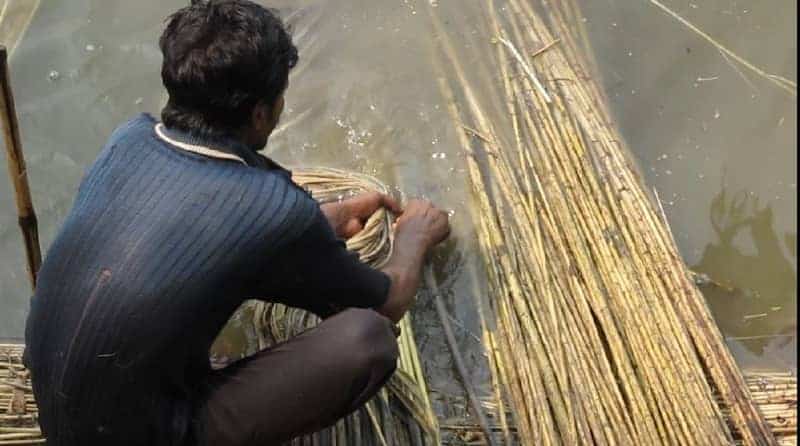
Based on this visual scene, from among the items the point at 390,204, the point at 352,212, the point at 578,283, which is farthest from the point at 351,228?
the point at 578,283

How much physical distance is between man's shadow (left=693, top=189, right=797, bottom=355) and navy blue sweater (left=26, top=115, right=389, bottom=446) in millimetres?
1576

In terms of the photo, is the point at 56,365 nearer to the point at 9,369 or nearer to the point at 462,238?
the point at 9,369

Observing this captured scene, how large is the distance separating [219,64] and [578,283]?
1.31 meters

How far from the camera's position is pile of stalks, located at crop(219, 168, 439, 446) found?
2301 mm

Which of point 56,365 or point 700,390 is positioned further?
point 700,390

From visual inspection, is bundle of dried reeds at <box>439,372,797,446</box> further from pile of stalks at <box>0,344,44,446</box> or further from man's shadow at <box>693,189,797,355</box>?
pile of stalks at <box>0,344,44,446</box>

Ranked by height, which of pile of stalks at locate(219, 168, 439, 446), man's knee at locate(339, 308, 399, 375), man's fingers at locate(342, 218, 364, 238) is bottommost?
pile of stalks at locate(219, 168, 439, 446)

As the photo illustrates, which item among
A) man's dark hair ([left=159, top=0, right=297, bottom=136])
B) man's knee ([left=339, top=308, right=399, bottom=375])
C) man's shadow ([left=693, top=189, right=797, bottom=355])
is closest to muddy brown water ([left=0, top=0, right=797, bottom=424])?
man's shadow ([left=693, top=189, right=797, bottom=355])

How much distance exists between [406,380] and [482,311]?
1.28 feet

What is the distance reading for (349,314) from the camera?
1949 millimetres

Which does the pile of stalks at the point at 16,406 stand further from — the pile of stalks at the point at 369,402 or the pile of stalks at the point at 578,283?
the pile of stalks at the point at 578,283

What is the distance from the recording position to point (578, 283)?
258 centimetres

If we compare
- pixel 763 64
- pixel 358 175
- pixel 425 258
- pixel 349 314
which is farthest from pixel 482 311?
pixel 763 64

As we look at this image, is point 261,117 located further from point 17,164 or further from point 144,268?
point 17,164
